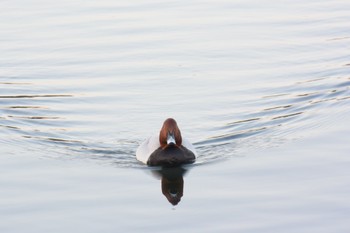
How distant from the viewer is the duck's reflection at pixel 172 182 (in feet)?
48.0

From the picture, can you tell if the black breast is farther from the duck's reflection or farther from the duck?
the duck's reflection

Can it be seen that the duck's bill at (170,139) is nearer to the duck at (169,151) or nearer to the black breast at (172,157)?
the duck at (169,151)

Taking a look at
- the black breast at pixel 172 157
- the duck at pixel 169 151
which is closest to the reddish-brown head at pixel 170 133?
the duck at pixel 169 151

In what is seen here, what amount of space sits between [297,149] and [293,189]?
2.22 m

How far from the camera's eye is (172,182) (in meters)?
15.7

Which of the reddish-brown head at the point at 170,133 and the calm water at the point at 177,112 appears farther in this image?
the reddish-brown head at the point at 170,133

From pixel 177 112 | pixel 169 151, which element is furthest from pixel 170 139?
pixel 177 112

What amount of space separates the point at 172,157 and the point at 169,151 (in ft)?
0.50

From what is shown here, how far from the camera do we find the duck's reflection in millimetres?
14625

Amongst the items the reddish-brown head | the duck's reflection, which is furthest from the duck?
the duck's reflection

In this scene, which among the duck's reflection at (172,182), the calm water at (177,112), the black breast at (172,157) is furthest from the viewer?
the black breast at (172,157)

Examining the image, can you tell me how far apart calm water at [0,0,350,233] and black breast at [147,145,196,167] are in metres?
0.18

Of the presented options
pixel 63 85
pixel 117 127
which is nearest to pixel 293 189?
pixel 117 127

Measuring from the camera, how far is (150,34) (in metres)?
23.7
